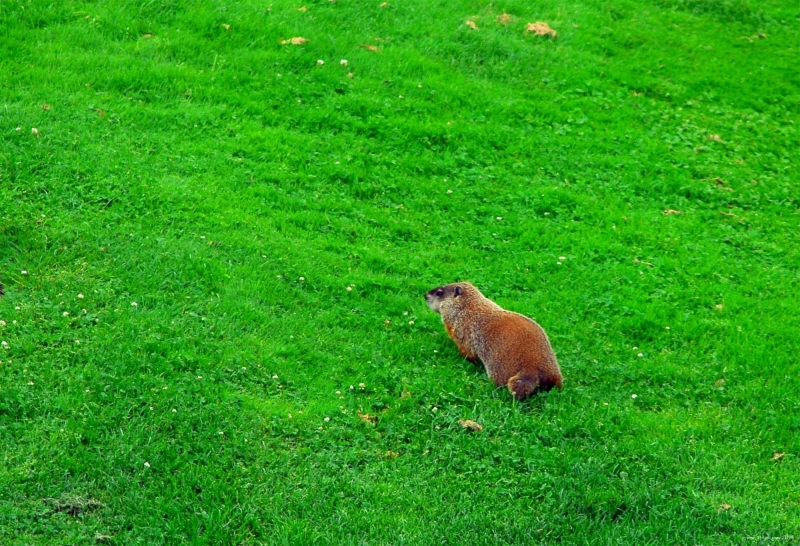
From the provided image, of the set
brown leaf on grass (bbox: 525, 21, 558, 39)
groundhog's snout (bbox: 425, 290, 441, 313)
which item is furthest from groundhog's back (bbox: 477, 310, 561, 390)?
brown leaf on grass (bbox: 525, 21, 558, 39)

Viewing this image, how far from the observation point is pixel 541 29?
47.8 feet

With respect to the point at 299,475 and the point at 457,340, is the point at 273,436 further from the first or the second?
the point at 457,340

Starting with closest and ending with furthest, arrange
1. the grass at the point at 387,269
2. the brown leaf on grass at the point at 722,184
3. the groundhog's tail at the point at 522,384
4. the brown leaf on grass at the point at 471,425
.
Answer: the grass at the point at 387,269 < the brown leaf on grass at the point at 471,425 < the groundhog's tail at the point at 522,384 < the brown leaf on grass at the point at 722,184

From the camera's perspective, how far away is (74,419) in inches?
263

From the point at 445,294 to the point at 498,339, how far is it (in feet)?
2.86

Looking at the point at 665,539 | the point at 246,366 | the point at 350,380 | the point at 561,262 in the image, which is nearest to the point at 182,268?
the point at 246,366

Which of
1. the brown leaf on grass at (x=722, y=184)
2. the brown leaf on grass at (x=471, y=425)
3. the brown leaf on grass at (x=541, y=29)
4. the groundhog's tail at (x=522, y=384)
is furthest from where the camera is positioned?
the brown leaf on grass at (x=541, y=29)

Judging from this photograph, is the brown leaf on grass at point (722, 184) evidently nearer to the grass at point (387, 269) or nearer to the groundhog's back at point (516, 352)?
the grass at point (387, 269)

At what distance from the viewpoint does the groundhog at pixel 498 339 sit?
25.4 feet

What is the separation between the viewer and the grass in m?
6.54

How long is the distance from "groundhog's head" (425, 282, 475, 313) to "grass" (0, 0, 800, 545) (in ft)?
0.81

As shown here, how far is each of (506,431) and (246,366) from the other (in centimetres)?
221

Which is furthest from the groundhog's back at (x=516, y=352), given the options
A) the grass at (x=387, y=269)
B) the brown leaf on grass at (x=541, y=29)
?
the brown leaf on grass at (x=541, y=29)

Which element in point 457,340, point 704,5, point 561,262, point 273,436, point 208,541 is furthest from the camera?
point 704,5
